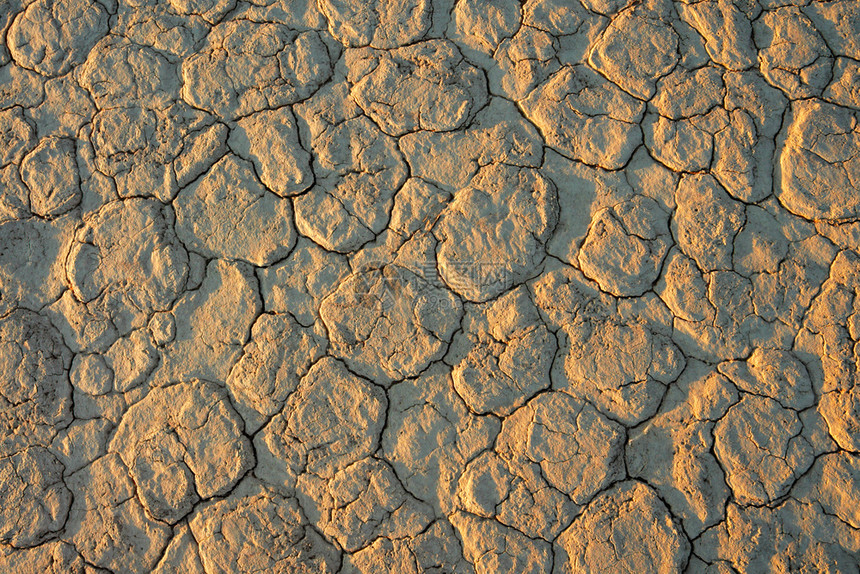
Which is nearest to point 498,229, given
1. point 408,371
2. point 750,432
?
point 408,371

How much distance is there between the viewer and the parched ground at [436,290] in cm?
172

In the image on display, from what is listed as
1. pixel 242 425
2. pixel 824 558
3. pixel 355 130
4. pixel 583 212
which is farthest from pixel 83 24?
pixel 824 558

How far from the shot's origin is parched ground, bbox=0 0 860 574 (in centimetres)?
172

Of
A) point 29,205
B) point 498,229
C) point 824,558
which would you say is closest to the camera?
point 824,558

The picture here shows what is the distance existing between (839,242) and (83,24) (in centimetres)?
278

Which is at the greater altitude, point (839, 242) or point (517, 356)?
point (839, 242)

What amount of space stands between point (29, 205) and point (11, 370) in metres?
0.59

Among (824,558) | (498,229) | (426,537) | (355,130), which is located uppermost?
(355,130)

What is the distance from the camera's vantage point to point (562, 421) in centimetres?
176

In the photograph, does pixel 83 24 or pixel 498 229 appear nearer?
pixel 498 229

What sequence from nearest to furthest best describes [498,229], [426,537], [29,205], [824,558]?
[824,558] < [426,537] < [498,229] < [29,205]

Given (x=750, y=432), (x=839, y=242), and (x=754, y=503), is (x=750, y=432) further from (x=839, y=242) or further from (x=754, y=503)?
(x=839, y=242)

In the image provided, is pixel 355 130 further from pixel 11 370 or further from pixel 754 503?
pixel 754 503

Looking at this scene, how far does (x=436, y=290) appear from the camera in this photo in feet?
6.14
